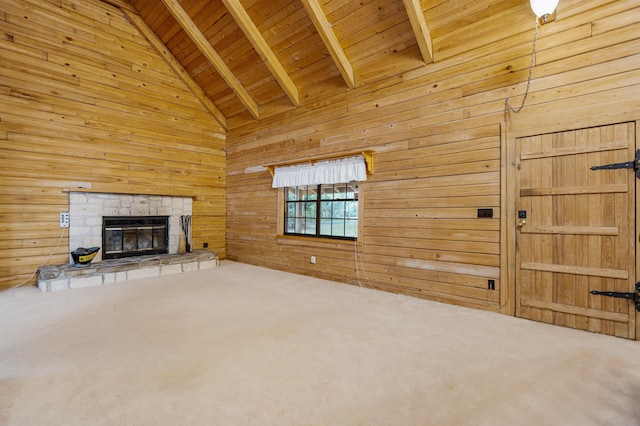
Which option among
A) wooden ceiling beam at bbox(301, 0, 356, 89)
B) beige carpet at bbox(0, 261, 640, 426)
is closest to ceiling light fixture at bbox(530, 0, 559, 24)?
wooden ceiling beam at bbox(301, 0, 356, 89)

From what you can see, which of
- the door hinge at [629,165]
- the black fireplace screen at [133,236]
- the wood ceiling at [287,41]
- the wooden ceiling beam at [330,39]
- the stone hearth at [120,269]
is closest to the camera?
the door hinge at [629,165]

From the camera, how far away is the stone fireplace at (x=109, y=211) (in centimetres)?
468

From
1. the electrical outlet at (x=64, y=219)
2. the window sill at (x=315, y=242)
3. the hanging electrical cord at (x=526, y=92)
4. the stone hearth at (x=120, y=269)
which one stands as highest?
the hanging electrical cord at (x=526, y=92)

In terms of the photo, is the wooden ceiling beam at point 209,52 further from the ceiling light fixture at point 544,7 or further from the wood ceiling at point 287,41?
the ceiling light fixture at point 544,7

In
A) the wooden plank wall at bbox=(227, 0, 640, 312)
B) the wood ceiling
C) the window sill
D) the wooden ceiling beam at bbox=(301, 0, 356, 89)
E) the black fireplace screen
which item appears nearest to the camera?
the wooden plank wall at bbox=(227, 0, 640, 312)

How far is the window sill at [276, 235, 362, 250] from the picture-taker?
14.8ft

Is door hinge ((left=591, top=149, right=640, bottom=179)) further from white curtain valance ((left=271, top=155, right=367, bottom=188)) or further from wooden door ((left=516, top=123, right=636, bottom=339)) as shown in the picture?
white curtain valance ((left=271, top=155, right=367, bottom=188))

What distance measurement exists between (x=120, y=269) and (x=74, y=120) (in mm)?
2403

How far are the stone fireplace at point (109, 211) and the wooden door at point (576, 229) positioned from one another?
5.41 metres

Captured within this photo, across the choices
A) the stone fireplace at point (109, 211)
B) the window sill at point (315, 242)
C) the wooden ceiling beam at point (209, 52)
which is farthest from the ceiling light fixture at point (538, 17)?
the stone fireplace at point (109, 211)

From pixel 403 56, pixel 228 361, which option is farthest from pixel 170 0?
pixel 228 361

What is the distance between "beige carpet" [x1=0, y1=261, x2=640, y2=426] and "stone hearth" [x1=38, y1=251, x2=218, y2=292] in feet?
2.16

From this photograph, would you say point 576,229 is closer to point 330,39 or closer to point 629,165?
point 629,165

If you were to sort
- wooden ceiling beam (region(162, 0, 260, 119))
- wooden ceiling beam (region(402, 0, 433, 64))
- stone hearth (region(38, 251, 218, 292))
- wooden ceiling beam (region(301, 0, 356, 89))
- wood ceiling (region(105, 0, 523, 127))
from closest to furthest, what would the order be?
wooden ceiling beam (region(402, 0, 433, 64)) → wood ceiling (region(105, 0, 523, 127)) → wooden ceiling beam (region(301, 0, 356, 89)) → stone hearth (region(38, 251, 218, 292)) → wooden ceiling beam (region(162, 0, 260, 119))
